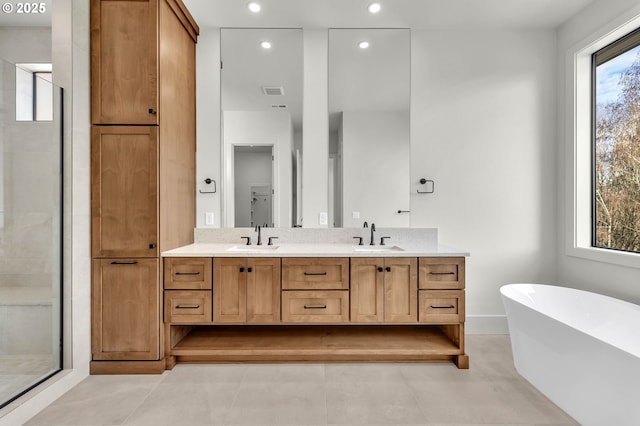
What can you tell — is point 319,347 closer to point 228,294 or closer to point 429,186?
point 228,294

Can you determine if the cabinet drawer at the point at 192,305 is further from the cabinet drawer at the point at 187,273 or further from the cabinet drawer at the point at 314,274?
the cabinet drawer at the point at 314,274

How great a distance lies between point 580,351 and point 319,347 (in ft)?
5.07

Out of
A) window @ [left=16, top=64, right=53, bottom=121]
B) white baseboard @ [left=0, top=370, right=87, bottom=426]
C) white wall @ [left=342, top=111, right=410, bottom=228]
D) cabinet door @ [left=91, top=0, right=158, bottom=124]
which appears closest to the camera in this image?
white baseboard @ [left=0, top=370, right=87, bottom=426]

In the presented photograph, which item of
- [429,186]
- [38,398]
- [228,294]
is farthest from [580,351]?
[38,398]

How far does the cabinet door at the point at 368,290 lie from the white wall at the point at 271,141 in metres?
0.89

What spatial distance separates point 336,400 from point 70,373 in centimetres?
171

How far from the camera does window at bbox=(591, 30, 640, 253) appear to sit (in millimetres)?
2533

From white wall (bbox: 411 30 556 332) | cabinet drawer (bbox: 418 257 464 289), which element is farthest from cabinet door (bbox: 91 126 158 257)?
white wall (bbox: 411 30 556 332)

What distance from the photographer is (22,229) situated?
1.94m

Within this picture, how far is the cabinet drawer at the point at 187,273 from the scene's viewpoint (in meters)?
2.38

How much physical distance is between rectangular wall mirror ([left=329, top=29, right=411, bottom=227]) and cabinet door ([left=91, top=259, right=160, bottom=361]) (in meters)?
1.57

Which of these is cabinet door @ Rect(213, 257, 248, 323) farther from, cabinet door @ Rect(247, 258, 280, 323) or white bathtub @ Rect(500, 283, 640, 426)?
white bathtub @ Rect(500, 283, 640, 426)

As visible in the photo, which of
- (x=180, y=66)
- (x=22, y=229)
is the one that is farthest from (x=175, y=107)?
(x=22, y=229)

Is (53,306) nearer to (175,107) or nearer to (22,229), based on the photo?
(22,229)
